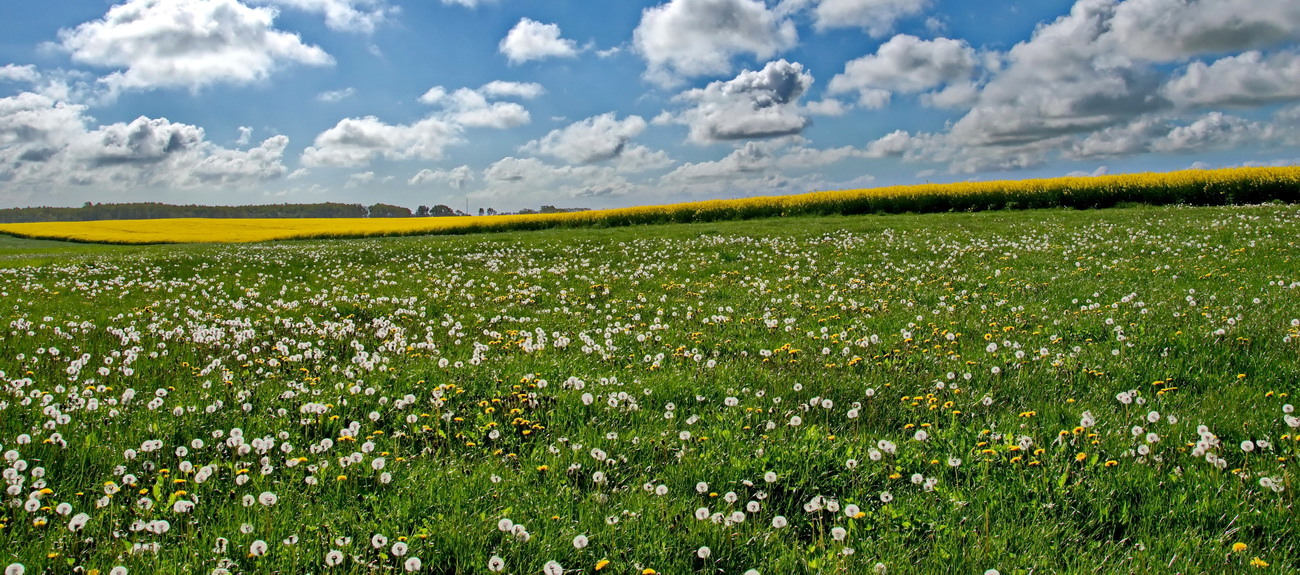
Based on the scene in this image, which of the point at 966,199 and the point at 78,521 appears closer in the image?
the point at 78,521

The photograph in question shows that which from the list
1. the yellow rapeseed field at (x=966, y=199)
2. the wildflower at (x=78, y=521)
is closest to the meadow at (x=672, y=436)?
the wildflower at (x=78, y=521)

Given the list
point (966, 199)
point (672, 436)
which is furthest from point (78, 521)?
point (966, 199)

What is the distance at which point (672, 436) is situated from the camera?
491 cm

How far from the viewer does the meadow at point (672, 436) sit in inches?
140

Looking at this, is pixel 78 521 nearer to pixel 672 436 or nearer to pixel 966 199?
pixel 672 436

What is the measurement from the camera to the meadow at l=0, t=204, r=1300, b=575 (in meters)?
3.55

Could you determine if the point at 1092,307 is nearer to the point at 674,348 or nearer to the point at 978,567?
the point at 674,348

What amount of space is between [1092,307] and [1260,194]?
34.5 metres

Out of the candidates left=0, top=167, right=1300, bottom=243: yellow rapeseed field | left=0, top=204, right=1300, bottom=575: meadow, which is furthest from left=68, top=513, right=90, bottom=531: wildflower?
left=0, top=167, right=1300, bottom=243: yellow rapeseed field

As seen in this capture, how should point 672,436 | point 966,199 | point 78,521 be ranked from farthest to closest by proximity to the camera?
point 966,199, point 672,436, point 78,521

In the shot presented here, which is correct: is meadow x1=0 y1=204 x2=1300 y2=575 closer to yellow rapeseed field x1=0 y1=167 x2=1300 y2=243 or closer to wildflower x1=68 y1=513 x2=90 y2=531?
wildflower x1=68 y1=513 x2=90 y2=531

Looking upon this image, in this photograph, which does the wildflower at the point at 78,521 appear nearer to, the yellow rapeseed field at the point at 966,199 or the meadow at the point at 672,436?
the meadow at the point at 672,436

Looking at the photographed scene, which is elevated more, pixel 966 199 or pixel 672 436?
pixel 966 199

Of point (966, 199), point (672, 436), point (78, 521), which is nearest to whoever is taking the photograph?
point (78, 521)
